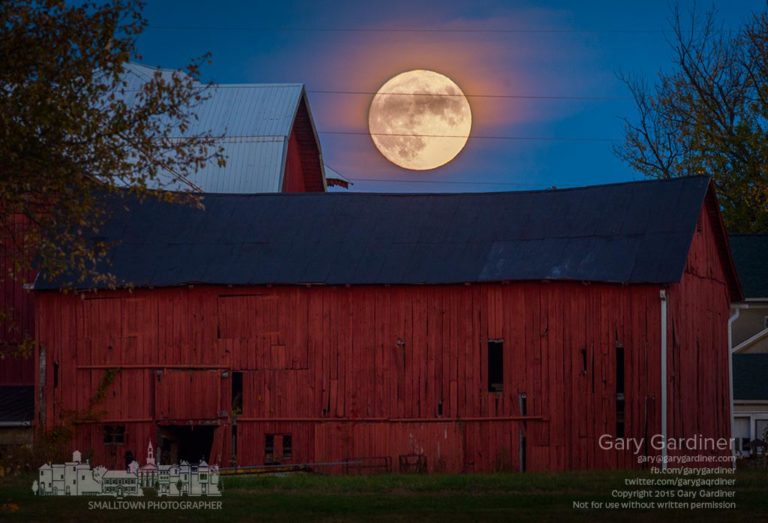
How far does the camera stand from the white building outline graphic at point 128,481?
83.3ft

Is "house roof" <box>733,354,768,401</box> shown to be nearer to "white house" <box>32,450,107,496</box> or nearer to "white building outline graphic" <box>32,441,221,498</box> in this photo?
"white building outline graphic" <box>32,441,221,498</box>

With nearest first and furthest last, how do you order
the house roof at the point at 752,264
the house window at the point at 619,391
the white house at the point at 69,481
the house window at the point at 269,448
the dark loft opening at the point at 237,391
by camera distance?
the white house at the point at 69,481 → the house window at the point at 619,391 → the house window at the point at 269,448 → the dark loft opening at the point at 237,391 → the house roof at the point at 752,264

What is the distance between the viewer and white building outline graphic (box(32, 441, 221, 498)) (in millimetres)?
25391

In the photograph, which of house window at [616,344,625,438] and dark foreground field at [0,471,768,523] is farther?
house window at [616,344,625,438]

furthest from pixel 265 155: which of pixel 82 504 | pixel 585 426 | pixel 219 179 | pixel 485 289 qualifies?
pixel 82 504

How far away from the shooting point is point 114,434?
3306 cm

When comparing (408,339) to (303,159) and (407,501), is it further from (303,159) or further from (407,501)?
(303,159)

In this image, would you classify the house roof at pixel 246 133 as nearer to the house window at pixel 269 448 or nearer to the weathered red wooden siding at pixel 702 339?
the house window at pixel 269 448

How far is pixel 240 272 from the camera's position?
33188 millimetres

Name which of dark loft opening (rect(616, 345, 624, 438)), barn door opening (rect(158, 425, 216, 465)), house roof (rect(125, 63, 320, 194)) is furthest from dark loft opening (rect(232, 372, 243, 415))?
house roof (rect(125, 63, 320, 194))

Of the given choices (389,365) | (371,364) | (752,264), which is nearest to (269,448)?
(371,364)

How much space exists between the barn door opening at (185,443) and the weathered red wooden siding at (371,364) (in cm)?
58

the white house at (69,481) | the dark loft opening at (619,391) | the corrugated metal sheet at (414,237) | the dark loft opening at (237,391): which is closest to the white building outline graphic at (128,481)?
the white house at (69,481)

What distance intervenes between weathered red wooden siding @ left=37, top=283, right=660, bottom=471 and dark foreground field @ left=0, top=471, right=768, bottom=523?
314 cm
